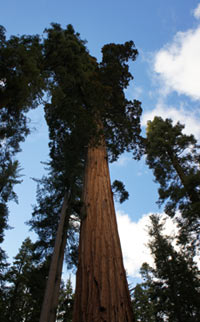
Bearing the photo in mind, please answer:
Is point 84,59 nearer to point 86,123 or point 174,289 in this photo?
point 86,123

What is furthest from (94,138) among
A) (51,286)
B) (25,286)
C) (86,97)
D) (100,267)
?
(25,286)

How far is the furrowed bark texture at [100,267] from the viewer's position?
2.02 metres

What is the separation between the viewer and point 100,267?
240cm

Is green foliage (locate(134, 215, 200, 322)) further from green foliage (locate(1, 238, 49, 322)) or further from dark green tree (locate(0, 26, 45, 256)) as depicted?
dark green tree (locate(0, 26, 45, 256))

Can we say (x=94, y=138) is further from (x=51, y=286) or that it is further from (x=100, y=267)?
(x=51, y=286)

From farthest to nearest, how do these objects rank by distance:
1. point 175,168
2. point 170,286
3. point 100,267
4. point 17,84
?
1. point 170,286
2. point 175,168
3. point 17,84
4. point 100,267

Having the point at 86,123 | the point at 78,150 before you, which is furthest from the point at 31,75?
the point at 78,150

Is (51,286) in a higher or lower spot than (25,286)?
lower

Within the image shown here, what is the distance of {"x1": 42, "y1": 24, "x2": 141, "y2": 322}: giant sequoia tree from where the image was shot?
2.21m

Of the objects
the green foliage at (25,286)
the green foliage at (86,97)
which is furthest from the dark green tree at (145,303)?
the green foliage at (86,97)

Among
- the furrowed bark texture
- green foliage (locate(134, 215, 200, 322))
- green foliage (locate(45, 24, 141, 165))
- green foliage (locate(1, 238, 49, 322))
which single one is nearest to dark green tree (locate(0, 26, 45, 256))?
green foliage (locate(45, 24, 141, 165))

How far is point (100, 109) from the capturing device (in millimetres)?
6215

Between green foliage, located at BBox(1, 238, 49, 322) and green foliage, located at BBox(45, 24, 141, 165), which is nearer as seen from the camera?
green foliage, located at BBox(45, 24, 141, 165)

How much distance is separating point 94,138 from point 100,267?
3.75 metres
